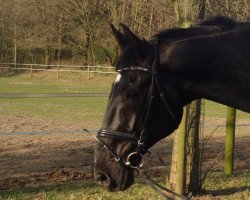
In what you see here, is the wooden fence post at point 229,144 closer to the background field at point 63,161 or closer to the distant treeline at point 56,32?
the background field at point 63,161

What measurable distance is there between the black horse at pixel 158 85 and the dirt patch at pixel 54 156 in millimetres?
4607

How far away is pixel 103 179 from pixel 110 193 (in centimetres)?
Answer: 364

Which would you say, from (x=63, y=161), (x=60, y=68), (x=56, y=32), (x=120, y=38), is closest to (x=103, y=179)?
(x=120, y=38)

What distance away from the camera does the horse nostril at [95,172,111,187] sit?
2.70 metres

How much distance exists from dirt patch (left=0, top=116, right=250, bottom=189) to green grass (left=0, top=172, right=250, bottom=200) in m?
0.58

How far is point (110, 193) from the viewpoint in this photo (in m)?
6.25

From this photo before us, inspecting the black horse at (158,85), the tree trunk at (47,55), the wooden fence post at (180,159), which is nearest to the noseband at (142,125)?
the black horse at (158,85)

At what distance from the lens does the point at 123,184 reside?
2734 mm

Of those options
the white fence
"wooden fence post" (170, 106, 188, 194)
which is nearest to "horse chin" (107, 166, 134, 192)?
"wooden fence post" (170, 106, 188, 194)

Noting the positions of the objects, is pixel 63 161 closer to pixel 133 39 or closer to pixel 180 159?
pixel 180 159

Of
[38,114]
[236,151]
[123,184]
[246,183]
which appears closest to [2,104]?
[38,114]

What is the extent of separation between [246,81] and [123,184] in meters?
1.05

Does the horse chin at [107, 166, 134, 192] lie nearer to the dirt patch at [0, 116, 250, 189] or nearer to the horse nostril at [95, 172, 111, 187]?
the horse nostril at [95, 172, 111, 187]

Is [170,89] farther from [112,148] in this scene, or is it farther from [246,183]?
[246,183]
